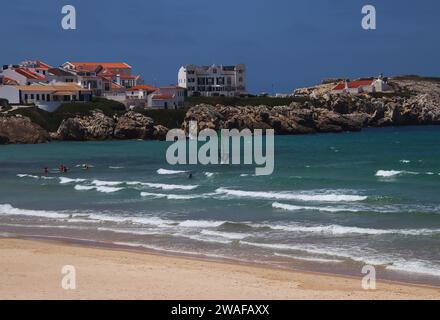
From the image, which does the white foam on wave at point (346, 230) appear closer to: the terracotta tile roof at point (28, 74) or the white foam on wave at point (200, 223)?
the white foam on wave at point (200, 223)

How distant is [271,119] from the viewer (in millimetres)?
107125

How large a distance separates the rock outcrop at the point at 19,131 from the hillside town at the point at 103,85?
9645 millimetres

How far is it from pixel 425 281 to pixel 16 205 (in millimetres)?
25027

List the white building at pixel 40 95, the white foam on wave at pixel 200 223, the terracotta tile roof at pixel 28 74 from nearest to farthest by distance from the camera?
1. the white foam on wave at pixel 200 223
2. the white building at pixel 40 95
3. the terracotta tile roof at pixel 28 74

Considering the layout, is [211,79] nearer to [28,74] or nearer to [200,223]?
[28,74]

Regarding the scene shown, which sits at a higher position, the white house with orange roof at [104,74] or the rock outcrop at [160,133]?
the white house with orange roof at [104,74]

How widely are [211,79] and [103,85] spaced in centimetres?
2320

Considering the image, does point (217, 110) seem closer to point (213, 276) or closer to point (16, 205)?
point (16, 205)

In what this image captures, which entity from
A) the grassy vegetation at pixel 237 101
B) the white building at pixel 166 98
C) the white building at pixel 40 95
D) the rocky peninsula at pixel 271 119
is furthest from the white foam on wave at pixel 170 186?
the grassy vegetation at pixel 237 101

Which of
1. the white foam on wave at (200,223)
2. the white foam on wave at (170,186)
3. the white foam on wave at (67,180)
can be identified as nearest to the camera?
the white foam on wave at (200,223)
